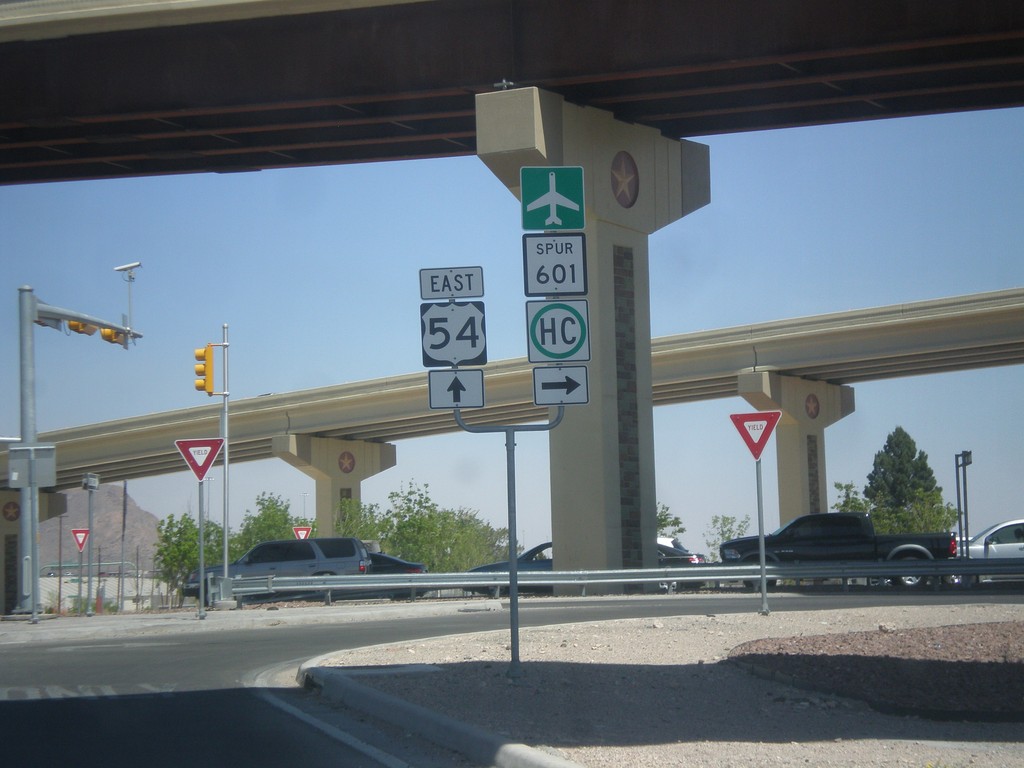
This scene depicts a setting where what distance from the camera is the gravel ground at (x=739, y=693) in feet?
24.3

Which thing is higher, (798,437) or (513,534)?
(798,437)

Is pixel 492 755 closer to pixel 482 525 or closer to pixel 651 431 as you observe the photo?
pixel 651 431

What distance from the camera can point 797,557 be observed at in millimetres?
31281

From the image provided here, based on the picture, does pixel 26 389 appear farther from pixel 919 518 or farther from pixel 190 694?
pixel 919 518

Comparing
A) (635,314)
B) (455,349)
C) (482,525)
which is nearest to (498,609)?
(635,314)

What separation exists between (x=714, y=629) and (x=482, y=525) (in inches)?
2733

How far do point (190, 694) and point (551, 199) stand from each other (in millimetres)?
5932

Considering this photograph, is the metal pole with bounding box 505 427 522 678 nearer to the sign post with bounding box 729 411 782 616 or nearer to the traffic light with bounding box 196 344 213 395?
the sign post with bounding box 729 411 782 616

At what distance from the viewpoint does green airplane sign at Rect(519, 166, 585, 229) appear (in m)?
10.7

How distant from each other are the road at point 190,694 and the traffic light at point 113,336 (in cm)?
1027

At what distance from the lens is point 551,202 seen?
1066 cm

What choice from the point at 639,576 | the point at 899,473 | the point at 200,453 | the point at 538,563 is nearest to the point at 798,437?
the point at 538,563

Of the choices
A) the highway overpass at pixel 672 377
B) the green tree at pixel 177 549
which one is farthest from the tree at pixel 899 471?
the green tree at pixel 177 549

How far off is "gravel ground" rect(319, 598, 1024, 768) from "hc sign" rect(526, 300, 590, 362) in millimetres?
2777
